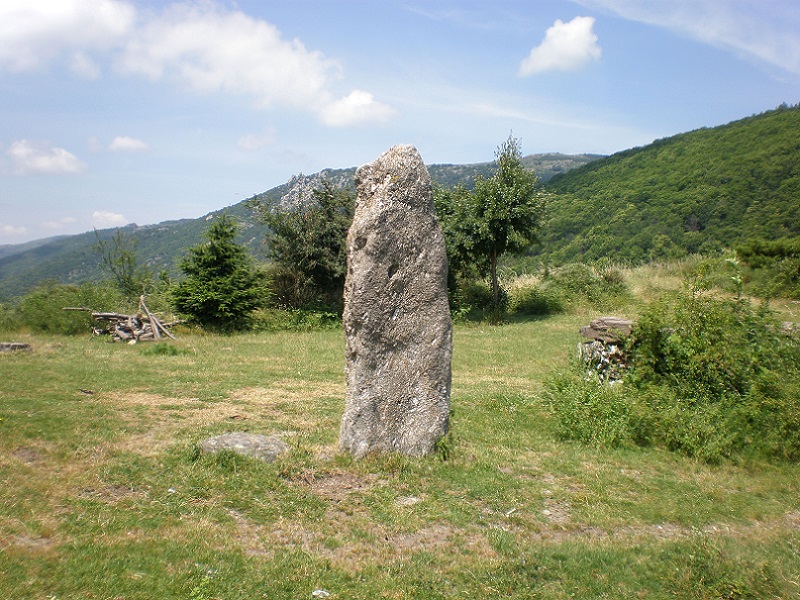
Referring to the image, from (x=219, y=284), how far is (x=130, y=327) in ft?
9.34

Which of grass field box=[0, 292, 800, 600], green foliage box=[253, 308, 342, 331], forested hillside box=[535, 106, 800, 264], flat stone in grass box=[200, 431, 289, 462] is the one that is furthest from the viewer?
forested hillside box=[535, 106, 800, 264]

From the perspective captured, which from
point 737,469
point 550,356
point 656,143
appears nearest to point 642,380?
point 737,469

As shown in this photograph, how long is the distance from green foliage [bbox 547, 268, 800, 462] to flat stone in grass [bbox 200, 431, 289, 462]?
3694 millimetres

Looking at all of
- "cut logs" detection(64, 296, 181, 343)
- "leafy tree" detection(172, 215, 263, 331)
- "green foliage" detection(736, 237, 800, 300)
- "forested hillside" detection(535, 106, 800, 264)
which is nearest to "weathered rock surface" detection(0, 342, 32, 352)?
"cut logs" detection(64, 296, 181, 343)

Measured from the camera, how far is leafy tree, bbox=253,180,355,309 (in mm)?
20828

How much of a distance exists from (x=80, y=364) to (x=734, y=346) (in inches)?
445

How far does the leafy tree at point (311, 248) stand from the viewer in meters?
20.8

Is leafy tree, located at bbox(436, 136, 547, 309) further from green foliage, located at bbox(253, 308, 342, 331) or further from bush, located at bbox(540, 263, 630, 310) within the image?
green foliage, located at bbox(253, 308, 342, 331)

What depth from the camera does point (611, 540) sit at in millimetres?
4684

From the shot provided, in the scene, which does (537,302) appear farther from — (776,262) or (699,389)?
(699,389)

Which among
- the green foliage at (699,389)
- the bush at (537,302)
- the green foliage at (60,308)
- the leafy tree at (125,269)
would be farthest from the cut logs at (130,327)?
the bush at (537,302)

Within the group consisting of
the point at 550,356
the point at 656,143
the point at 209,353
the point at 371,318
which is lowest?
the point at 550,356

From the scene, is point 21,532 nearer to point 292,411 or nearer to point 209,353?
point 292,411

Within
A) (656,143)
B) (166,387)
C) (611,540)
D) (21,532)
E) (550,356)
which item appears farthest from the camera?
(656,143)
